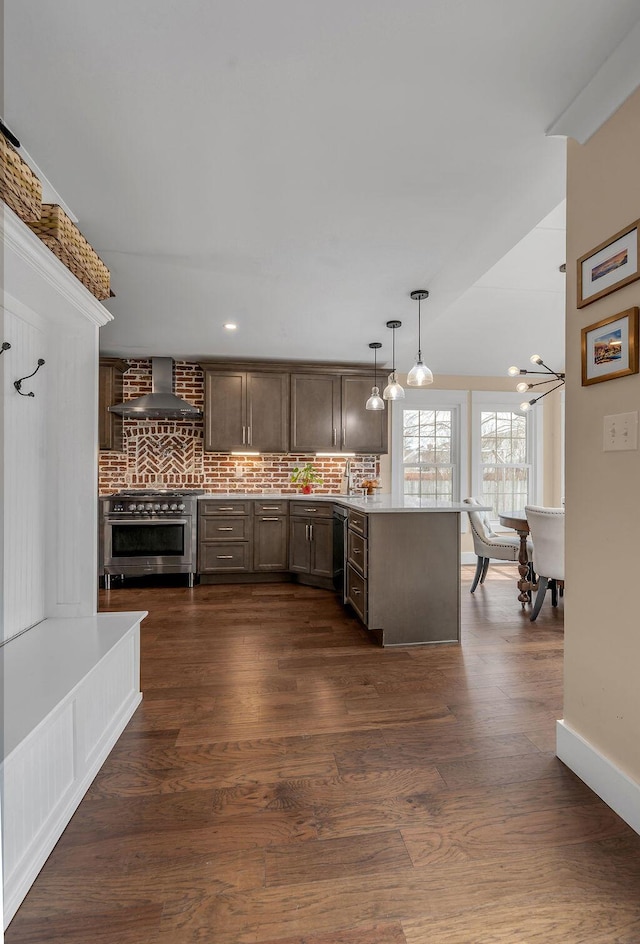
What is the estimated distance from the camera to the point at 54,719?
Answer: 56.0 inches

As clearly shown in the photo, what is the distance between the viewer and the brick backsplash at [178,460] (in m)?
5.24

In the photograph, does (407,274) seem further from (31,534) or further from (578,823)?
(578,823)

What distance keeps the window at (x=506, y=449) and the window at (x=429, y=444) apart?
0.26m

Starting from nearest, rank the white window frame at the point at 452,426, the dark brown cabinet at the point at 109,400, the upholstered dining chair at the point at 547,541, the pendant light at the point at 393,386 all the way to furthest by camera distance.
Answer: the upholstered dining chair at the point at 547,541 → the pendant light at the point at 393,386 → the dark brown cabinet at the point at 109,400 → the white window frame at the point at 452,426

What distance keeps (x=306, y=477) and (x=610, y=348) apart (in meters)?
3.93

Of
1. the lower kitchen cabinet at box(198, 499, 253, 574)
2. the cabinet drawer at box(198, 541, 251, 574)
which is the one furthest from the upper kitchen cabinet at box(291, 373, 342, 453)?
the cabinet drawer at box(198, 541, 251, 574)

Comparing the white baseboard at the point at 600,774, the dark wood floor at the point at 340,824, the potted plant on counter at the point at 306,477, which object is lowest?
the dark wood floor at the point at 340,824

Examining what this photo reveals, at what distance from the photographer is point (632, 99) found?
1.45 metres

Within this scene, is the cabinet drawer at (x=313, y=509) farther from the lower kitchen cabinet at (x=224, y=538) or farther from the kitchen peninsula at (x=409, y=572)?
the kitchen peninsula at (x=409, y=572)

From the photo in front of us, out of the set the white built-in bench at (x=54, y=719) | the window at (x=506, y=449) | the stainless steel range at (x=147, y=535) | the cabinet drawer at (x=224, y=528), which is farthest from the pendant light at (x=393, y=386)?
the white built-in bench at (x=54, y=719)

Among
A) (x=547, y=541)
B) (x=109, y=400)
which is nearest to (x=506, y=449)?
(x=547, y=541)

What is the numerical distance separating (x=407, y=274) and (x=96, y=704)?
9.36 feet

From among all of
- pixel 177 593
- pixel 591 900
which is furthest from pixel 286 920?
pixel 177 593

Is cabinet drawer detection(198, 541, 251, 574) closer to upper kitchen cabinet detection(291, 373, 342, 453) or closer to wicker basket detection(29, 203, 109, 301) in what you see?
upper kitchen cabinet detection(291, 373, 342, 453)
